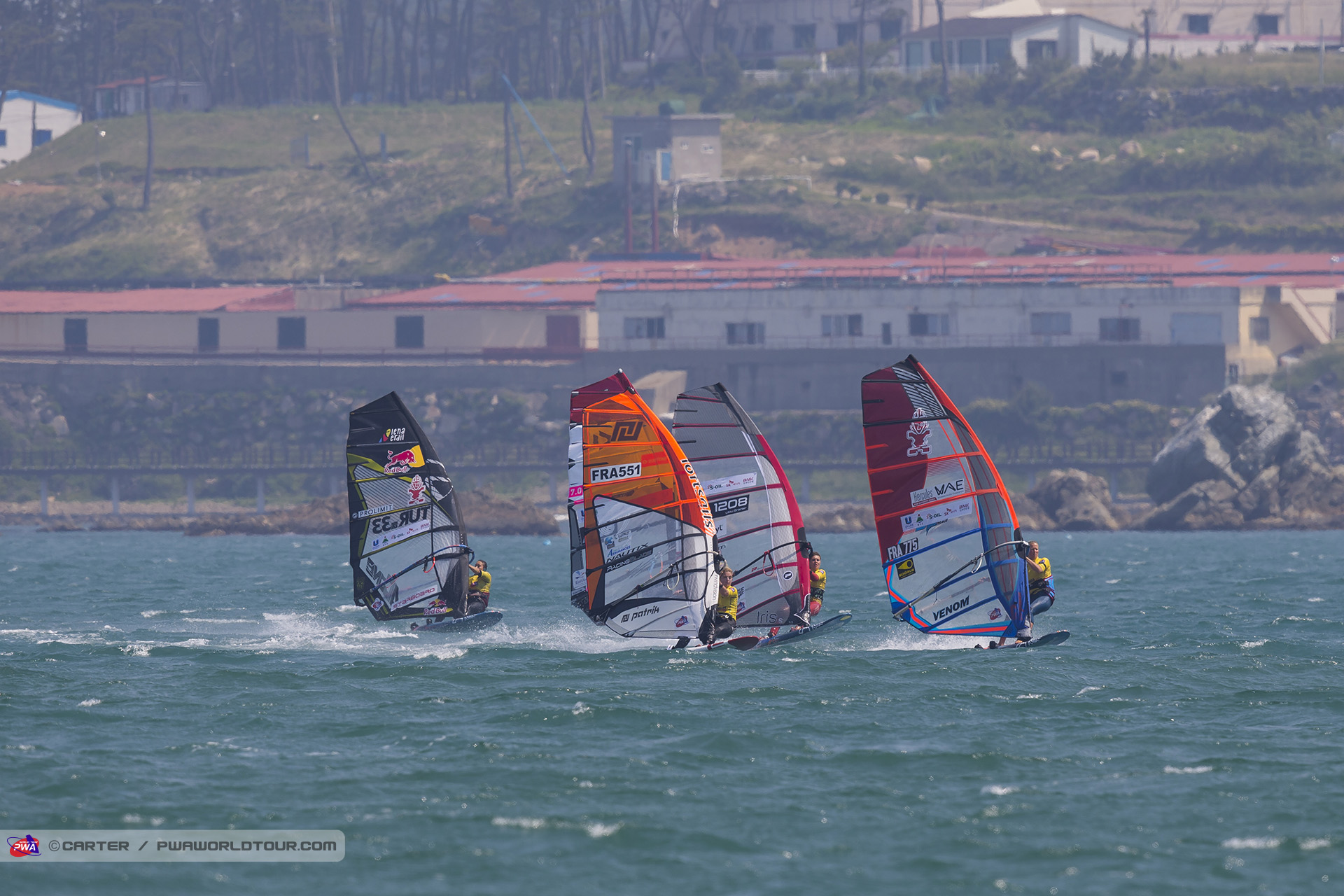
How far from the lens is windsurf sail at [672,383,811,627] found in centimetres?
3362

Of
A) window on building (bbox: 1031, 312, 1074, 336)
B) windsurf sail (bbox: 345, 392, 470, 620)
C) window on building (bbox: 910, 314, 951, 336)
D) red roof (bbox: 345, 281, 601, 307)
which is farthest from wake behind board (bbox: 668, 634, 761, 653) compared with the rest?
red roof (bbox: 345, 281, 601, 307)

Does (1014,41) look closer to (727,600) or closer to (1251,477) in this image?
(1251,477)

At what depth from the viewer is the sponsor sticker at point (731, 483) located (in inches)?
1329

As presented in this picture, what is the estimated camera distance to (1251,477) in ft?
272

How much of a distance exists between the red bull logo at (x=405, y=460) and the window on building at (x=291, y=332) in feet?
236

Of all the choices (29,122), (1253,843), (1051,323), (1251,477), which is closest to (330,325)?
(1051,323)

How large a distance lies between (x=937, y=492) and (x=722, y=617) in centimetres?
449

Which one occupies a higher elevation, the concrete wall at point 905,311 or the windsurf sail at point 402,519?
the concrete wall at point 905,311

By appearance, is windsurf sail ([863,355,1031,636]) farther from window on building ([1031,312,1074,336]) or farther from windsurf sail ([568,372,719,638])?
window on building ([1031,312,1074,336])

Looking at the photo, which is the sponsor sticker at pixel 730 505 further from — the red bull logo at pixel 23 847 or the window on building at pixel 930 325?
the window on building at pixel 930 325

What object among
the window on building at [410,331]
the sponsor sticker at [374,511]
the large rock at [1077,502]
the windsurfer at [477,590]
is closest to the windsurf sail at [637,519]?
the windsurfer at [477,590]

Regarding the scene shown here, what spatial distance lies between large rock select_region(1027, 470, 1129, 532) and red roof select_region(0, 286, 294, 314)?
47.0 meters

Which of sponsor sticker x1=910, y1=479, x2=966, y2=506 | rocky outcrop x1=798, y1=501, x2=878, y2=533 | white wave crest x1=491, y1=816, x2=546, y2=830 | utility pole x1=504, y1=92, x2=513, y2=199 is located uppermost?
utility pole x1=504, y1=92, x2=513, y2=199

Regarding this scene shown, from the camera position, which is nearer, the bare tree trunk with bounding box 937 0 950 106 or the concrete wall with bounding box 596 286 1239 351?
the concrete wall with bounding box 596 286 1239 351
